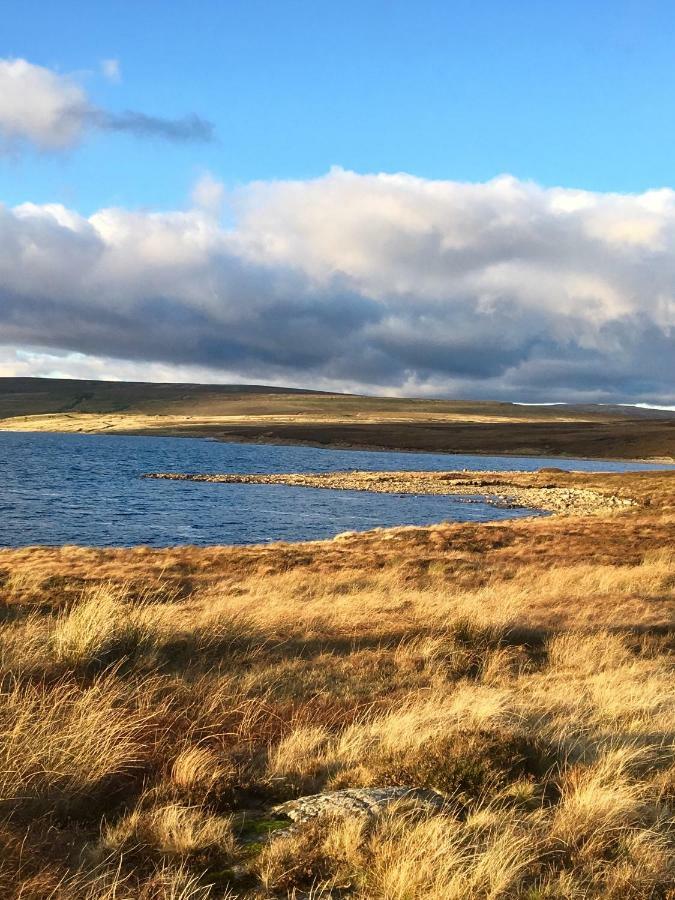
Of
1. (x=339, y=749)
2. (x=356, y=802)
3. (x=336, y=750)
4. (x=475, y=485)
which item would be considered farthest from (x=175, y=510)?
(x=356, y=802)

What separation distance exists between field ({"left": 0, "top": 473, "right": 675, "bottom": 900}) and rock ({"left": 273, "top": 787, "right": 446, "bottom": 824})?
0.20 ft

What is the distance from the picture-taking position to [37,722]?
5934 millimetres

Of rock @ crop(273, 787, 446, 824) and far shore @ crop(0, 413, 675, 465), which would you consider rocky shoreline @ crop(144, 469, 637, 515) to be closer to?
rock @ crop(273, 787, 446, 824)

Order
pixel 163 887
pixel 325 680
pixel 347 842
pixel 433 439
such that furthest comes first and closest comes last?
pixel 433 439, pixel 325 680, pixel 347 842, pixel 163 887

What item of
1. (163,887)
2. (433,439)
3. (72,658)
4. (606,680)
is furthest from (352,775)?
(433,439)

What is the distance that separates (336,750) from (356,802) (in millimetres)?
1304

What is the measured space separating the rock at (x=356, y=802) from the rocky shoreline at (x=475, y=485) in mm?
53254

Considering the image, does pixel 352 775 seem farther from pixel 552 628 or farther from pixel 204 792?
pixel 552 628

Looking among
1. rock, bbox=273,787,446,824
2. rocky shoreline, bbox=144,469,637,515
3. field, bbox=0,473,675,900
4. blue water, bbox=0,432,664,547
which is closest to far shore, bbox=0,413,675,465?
rocky shoreline, bbox=144,469,637,515

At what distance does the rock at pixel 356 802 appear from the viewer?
5047 mm

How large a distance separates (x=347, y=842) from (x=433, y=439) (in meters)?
176

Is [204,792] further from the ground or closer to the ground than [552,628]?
further from the ground

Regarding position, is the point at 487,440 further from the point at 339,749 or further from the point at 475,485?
the point at 339,749

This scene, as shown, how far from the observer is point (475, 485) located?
265 feet
